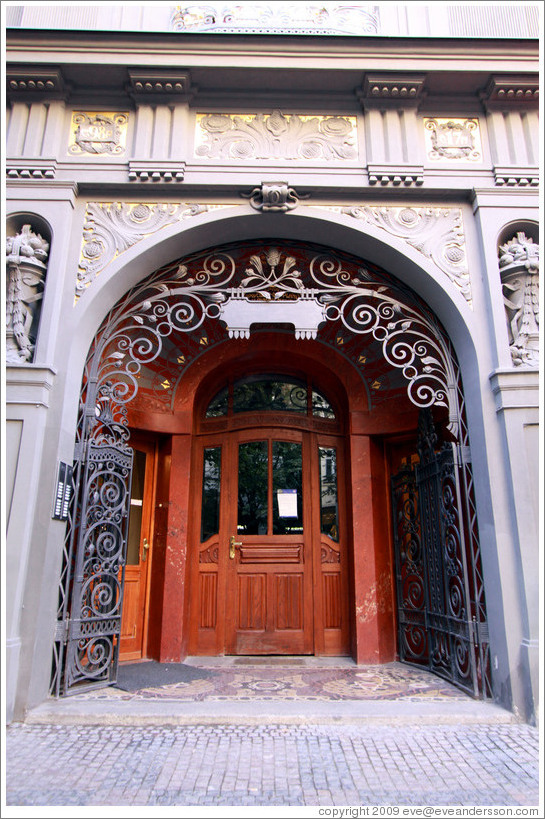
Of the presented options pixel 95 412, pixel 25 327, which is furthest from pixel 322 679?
pixel 25 327

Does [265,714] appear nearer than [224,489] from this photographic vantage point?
Yes

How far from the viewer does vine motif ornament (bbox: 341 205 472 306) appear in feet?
15.4

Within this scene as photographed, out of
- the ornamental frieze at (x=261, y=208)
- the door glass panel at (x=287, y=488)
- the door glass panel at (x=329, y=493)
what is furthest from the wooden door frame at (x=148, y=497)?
the ornamental frieze at (x=261, y=208)

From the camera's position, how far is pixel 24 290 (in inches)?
176

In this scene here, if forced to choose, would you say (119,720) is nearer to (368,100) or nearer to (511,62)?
(368,100)

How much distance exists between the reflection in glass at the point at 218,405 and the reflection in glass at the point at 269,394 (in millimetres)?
114

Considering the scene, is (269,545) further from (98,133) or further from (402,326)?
(98,133)

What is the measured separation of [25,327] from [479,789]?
14.7ft

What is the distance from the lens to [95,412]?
452 centimetres

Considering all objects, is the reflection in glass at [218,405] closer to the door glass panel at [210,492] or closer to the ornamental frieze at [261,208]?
the door glass panel at [210,492]

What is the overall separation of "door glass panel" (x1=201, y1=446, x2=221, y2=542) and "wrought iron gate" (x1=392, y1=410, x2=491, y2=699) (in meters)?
2.03

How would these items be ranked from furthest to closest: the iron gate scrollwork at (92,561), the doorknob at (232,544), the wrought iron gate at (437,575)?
the doorknob at (232,544) → the wrought iron gate at (437,575) → the iron gate scrollwork at (92,561)

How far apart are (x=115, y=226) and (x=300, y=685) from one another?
14.4 feet

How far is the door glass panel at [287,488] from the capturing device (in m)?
6.01
